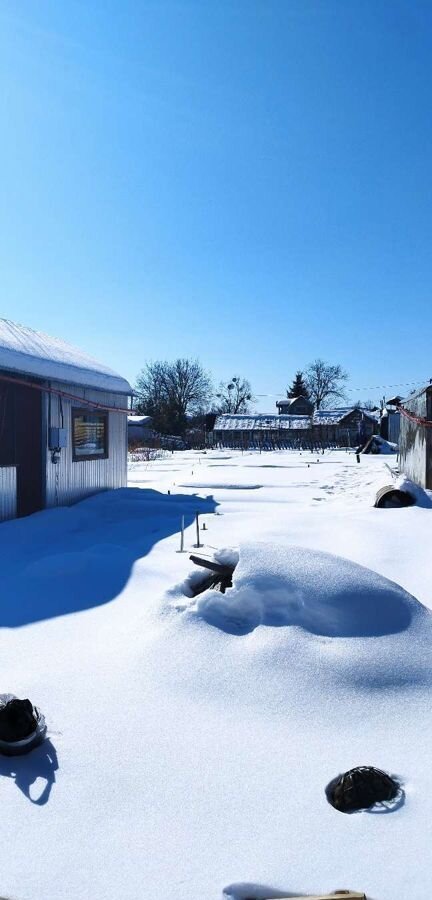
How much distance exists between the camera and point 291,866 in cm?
257

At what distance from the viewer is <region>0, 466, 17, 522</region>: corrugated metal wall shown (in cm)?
968

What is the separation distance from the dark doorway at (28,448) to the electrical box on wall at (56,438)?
10.0 inches

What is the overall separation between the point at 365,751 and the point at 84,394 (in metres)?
10.1

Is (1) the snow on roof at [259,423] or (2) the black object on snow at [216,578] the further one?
(1) the snow on roof at [259,423]

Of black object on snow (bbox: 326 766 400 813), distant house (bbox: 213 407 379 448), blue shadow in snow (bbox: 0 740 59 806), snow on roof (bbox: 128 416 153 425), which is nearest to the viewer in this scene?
black object on snow (bbox: 326 766 400 813)

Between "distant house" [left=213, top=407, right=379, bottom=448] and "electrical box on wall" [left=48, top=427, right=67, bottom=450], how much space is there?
41.8 meters

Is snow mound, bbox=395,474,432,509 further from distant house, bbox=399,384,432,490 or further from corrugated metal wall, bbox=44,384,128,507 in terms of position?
A: corrugated metal wall, bbox=44,384,128,507

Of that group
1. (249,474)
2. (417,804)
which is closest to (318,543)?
(417,804)

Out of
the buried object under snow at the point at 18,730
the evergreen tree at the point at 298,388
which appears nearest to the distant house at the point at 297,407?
the evergreen tree at the point at 298,388

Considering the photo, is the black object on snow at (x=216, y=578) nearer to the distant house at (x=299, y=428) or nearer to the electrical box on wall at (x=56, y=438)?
the electrical box on wall at (x=56, y=438)

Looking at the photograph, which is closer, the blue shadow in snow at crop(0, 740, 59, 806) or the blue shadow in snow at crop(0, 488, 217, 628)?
the blue shadow in snow at crop(0, 740, 59, 806)

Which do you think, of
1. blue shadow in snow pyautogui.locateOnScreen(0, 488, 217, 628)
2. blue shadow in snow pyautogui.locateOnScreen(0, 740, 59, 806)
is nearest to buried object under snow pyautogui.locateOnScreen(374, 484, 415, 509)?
blue shadow in snow pyautogui.locateOnScreen(0, 488, 217, 628)

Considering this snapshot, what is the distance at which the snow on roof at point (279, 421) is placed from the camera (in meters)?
54.5

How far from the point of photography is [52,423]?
1108 cm
